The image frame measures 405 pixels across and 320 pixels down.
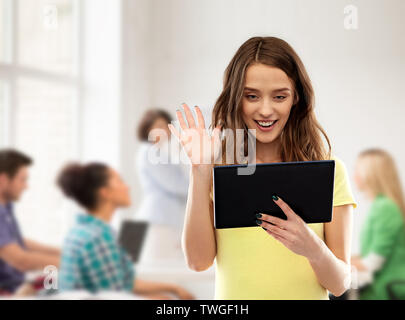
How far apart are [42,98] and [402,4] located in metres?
1.32

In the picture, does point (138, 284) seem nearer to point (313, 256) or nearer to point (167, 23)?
point (167, 23)

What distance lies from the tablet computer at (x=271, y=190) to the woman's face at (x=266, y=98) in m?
0.07

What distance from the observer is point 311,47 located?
2.37 feet

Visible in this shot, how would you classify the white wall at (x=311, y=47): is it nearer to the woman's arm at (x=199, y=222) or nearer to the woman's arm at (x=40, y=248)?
the woman's arm at (x=199, y=222)

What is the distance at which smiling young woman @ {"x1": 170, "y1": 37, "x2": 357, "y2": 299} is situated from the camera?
1.63 feet

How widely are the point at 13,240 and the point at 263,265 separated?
1133mm

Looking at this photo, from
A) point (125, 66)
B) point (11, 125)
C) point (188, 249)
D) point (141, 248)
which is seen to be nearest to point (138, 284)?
point (141, 248)

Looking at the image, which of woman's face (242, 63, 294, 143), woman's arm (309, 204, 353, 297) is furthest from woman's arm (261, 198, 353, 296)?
woman's face (242, 63, 294, 143)

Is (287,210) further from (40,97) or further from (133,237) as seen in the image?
(40,97)

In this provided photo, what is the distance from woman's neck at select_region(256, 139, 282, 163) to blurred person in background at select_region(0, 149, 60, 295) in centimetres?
106

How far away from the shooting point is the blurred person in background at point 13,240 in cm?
139

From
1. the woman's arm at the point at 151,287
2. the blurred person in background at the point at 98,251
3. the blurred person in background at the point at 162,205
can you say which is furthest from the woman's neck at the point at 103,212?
the woman's arm at the point at 151,287

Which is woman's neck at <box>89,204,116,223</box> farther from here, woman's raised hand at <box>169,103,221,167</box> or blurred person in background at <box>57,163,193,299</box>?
woman's raised hand at <box>169,103,221,167</box>

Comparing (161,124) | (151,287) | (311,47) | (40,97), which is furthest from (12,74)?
(311,47)
